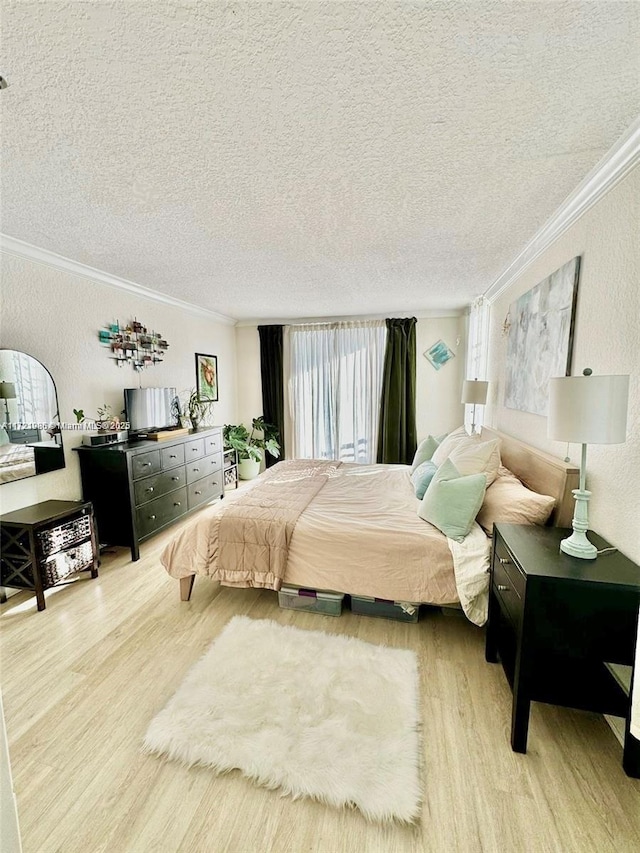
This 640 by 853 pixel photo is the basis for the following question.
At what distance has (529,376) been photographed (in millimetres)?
2625

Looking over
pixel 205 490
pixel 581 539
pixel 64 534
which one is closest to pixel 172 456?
pixel 205 490

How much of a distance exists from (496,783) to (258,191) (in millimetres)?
2772

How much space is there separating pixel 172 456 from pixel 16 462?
47.8 inches

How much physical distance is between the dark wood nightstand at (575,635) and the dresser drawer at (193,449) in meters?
3.21

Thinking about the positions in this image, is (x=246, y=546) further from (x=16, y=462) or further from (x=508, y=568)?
(x=16, y=462)

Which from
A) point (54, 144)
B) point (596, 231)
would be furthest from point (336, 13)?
point (596, 231)

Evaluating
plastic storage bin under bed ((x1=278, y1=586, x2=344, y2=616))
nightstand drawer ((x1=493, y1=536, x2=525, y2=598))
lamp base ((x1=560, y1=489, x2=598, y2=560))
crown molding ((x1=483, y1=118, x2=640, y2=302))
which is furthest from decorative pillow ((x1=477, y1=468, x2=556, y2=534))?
crown molding ((x1=483, y1=118, x2=640, y2=302))

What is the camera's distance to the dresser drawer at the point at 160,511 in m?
3.12

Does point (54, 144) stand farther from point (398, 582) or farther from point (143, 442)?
point (398, 582)

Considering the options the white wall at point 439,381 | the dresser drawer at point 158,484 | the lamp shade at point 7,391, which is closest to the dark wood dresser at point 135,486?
the dresser drawer at point 158,484

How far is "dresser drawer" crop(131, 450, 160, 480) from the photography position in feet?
9.96

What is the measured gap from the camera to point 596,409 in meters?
1.37

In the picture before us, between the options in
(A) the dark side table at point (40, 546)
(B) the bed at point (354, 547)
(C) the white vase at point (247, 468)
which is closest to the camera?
(B) the bed at point (354, 547)

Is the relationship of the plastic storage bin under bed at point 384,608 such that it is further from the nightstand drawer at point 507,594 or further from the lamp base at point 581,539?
the lamp base at point 581,539
